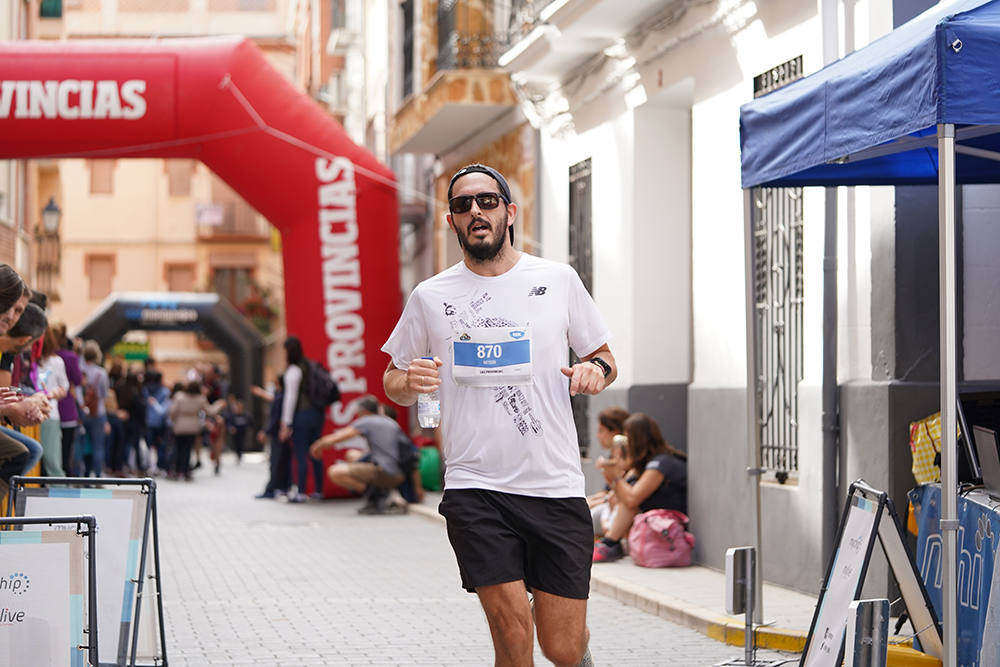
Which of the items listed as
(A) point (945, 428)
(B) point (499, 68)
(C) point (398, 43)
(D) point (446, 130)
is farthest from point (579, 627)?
(C) point (398, 43)

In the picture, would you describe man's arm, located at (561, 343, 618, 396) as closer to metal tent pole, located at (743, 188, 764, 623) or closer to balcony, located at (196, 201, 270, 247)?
metal tent pole, located at (743, 188, 764, 623)

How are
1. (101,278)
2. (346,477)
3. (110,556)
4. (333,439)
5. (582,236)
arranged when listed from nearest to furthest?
1. (110,556)
2. (582,236)
3. (333,439)
4. (346,477)
5. (101,278)

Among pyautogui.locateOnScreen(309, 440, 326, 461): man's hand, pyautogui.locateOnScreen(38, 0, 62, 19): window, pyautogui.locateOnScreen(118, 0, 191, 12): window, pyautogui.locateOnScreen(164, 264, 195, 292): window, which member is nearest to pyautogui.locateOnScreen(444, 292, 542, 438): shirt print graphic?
pyautogui.locateOnScreen(309, 440, 326, 461): man's hand

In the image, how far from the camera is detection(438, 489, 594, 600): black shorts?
18.1 feet

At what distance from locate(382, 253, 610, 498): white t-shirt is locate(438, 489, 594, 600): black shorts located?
0.05 meters

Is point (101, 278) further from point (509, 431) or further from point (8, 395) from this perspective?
point (509, 431)

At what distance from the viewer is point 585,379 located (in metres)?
5.42

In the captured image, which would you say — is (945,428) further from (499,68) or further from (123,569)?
(499,68)

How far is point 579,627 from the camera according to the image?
218 inches

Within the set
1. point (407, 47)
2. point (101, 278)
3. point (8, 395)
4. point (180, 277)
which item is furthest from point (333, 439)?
point (101, 278)

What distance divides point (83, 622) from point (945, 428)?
321cm

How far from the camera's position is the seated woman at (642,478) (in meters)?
12.2

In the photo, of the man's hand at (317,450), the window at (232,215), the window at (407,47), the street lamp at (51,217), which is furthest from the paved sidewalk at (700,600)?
the window at (232,215)

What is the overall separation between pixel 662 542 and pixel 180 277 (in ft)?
162
